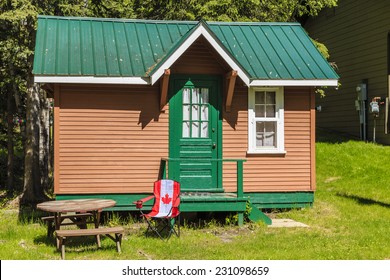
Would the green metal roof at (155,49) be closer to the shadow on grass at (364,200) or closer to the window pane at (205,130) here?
the window pane at (205,130)

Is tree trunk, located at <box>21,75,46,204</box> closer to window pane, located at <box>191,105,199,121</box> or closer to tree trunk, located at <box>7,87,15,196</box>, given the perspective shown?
tree trunk, located at <box>7,87,15,196</box>

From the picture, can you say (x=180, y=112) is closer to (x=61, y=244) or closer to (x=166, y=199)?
(x=166, y=199)

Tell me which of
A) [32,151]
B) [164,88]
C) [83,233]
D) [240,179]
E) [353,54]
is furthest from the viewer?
[353,54]

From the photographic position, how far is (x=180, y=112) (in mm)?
12914

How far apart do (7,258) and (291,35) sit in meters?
8.93

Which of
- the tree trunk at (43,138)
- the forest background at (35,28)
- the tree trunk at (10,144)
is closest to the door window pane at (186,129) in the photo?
the forest background at (35,28)

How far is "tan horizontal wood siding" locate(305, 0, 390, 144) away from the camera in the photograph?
20234mm

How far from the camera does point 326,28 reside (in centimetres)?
2464

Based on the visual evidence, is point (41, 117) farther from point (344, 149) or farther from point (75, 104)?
point (344, 149)

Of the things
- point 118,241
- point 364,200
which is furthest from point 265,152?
point 118,241

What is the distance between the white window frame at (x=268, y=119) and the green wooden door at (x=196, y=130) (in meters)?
0.73

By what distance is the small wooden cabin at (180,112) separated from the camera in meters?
12.3

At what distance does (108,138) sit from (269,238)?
14.0 ft

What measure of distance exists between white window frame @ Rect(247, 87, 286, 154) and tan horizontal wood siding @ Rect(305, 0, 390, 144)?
790cm
